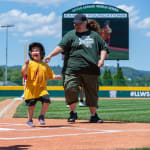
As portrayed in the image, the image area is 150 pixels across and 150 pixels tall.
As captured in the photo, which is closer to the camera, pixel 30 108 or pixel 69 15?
pixel 30 108

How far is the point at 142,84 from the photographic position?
3609cm

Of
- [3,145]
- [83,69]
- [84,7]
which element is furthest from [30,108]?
[84,7]

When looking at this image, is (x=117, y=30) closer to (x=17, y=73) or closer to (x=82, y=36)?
(x=82, y=36)

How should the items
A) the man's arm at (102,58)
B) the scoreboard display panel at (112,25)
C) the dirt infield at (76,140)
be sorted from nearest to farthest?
the dirt infield at (76,140)
the man's arm at (102,58)
the scoreboard display panel at (112,25)

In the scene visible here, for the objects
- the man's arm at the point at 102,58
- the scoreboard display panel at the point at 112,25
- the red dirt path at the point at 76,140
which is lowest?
the red dirt path at the point at 76,140

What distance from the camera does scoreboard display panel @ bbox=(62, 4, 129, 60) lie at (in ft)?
123

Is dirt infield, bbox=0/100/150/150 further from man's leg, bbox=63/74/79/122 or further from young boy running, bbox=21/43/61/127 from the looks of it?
man's leg, bbox=63/74/79/122

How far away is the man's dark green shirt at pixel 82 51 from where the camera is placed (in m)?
6.72

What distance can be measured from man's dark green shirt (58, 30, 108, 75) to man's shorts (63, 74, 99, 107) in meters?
0.10

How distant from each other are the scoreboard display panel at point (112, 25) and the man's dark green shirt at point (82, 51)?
99.7 feet

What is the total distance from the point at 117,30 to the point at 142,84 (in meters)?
5.91

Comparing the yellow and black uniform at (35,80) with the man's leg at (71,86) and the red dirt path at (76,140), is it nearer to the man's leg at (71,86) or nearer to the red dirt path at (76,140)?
the man's leg at (71,86)

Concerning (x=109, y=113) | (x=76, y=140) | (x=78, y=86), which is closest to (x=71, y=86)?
(x=78, y=86)

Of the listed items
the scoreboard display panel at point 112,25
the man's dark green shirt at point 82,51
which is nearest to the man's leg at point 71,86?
the man's dark green shirt at point 82,51
